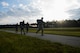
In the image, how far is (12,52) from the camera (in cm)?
605

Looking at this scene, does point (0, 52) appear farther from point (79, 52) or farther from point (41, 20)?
point (41, 20)

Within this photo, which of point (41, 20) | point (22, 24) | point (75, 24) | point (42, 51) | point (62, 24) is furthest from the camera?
point (62, 24)

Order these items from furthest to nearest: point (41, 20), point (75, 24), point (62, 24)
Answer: point (62, 24) → point (75, 24) → point (41, 20)

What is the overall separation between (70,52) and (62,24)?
3069 inches

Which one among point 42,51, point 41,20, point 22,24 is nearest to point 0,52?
point 42,51

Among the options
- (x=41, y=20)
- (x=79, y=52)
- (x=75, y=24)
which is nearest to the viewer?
(x=79, y=52)

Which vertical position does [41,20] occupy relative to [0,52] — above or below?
above

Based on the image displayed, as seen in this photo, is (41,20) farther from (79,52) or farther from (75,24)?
(75,24)

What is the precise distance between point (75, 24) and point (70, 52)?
7321cm

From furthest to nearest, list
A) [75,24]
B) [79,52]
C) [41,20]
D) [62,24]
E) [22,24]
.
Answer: [62,24] → [75,24] → [22,24] → [41,20] → [79,52]

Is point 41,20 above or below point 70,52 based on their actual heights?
above

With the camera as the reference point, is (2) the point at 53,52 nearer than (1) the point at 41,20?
Yes

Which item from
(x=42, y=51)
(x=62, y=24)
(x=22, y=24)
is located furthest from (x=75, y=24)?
(x=42, y=51)

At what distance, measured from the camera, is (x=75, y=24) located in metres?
76.8
